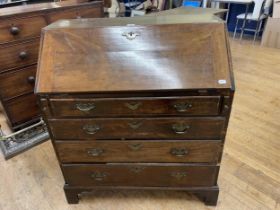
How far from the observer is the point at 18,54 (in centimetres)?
174

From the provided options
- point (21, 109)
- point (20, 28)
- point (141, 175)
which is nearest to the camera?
point (141, 175)

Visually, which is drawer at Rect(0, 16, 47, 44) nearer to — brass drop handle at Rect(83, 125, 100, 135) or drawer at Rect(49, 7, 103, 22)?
drawer at Rect(49, 7, 103, 22)

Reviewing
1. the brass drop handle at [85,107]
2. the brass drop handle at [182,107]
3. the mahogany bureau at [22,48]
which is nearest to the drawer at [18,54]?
the mahogany bureau at [22,48]

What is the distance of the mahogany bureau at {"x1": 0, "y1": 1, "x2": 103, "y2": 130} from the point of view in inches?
65.1

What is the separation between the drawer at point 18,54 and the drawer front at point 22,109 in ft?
0.96

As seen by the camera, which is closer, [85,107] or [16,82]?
[85,107]

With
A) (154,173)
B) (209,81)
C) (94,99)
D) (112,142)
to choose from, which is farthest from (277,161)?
(94,99)

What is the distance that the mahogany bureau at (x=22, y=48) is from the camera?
1652 millimetres

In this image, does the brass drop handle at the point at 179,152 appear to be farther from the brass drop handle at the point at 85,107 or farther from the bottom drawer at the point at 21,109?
the bottom drawer at the point at 21,109

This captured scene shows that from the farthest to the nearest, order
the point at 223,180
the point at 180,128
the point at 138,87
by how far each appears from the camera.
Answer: the point at 223,180
the point at 180,128
the point at 138,87

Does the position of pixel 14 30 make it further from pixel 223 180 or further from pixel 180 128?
pixel 223 180

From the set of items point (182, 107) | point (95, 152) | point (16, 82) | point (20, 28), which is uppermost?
point (20, 28)

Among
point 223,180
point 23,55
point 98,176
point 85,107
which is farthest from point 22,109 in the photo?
point 223,180

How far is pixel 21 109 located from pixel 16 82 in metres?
0.26
